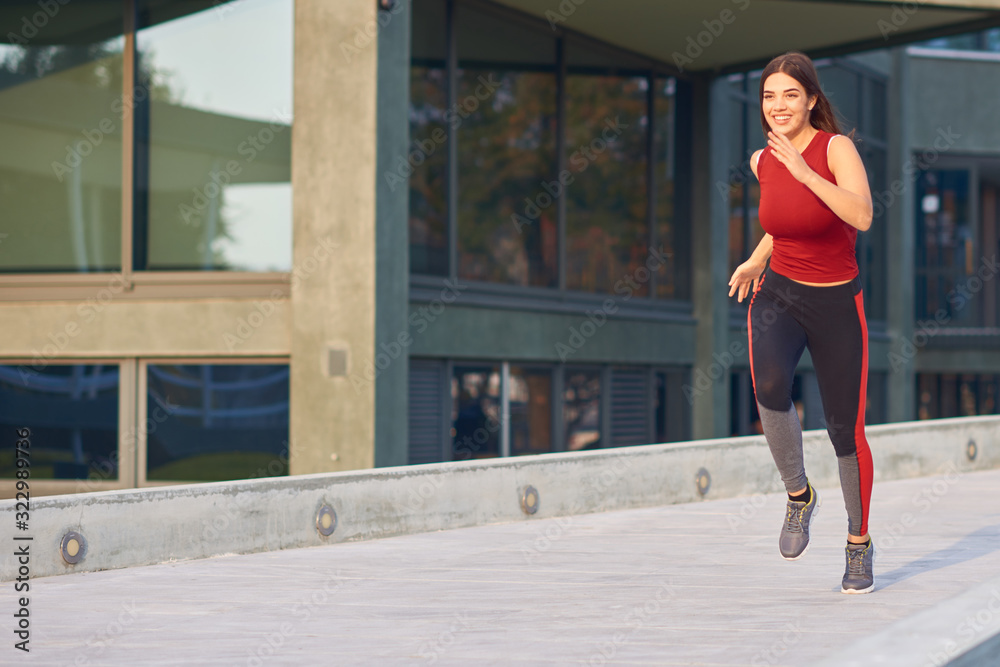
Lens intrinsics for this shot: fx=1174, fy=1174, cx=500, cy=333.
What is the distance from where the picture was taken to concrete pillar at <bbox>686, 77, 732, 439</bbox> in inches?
774

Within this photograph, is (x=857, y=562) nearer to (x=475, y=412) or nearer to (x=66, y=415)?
(x=475, y=412)

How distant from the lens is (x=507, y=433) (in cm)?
1577

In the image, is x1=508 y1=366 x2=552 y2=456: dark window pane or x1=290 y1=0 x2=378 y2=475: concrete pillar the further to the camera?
x1=508 y1=366 x2=552 y2=456: dark window pane

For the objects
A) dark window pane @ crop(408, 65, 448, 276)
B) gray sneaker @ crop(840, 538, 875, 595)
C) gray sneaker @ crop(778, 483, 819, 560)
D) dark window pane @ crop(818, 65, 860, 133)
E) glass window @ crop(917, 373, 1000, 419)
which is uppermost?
dark window pane @ crop(818, 65, 860, 133)

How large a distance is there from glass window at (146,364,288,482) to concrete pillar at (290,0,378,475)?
47 cm

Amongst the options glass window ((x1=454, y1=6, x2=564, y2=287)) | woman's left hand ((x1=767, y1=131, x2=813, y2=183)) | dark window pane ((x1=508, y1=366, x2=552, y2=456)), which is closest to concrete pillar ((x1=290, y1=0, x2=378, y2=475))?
glass window ((x1=454, y1=6, x2=564, y2=287))

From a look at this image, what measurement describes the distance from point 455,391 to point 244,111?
14.2 ft

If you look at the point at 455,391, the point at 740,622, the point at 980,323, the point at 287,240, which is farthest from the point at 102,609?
the point at 980,323

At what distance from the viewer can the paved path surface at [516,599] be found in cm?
400

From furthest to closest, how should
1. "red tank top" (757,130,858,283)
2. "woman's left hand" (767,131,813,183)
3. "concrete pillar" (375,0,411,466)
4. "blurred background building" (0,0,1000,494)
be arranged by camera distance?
"blurred background building" (0,0,1000,494) < "concrete pillar" (375,0,411,466) < "red tank top" (757,130,858,283) < "woman's left hand" (767,131,813,183)

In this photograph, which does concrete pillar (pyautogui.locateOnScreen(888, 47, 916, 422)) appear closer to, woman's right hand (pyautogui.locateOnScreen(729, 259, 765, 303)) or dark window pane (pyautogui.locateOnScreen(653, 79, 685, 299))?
dark window pane (pyautogui.locateOnScreen(653, 79, 685, 299))

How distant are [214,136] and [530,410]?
220 inches

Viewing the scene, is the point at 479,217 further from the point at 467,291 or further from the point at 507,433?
the point at 507,433

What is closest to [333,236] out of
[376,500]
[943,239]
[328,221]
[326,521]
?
[328,221]
